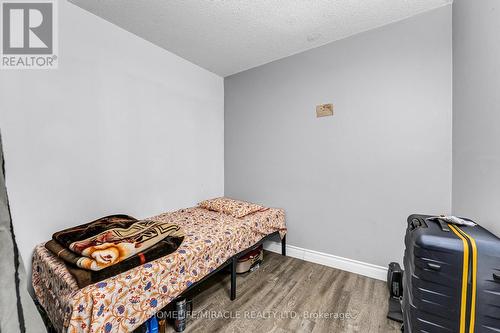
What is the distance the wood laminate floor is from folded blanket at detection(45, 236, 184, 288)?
0.62m

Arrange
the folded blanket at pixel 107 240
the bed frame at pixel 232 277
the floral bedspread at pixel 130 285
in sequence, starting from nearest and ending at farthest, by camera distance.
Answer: the floral bedspread at pixel 130 285 → the folded blanket at pixel 107 240 → the bed frame at pixel 232 277

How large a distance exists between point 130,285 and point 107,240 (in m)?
0.36

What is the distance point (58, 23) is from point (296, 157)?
2.44 m

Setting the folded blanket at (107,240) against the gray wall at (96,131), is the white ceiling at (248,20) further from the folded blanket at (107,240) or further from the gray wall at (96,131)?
the folded blanket at (107,240)

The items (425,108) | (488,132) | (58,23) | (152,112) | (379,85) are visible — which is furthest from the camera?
(152,112)

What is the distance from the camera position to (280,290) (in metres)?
1.94

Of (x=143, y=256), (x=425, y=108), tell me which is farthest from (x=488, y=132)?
(x=143, y=256)

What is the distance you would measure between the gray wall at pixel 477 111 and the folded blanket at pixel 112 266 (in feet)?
5.96

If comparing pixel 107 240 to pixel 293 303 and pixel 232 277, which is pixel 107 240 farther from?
pixel 293 303

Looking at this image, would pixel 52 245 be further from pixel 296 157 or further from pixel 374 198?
pixel 374 198

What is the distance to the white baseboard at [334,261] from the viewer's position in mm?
2072

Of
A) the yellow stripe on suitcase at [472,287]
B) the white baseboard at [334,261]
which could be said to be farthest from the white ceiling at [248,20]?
the white baseboard at [334,261]

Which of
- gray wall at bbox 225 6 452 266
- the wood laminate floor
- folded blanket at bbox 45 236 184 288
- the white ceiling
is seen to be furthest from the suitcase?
the white ceiling

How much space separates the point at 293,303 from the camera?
1.76m
